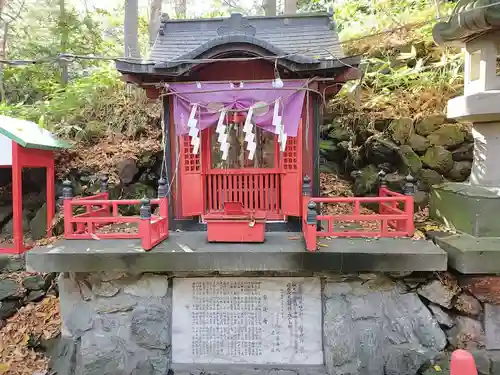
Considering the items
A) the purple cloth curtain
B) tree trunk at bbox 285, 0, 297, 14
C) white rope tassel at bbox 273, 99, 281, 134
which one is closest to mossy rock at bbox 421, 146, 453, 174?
the purple cloth curtain

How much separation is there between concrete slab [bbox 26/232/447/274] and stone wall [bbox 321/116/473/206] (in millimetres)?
3414

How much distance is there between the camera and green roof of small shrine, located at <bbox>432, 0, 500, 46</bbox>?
5613 millimetres

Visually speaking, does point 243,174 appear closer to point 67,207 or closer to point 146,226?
point 146,226

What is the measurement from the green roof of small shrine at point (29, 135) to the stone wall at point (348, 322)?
3278mm

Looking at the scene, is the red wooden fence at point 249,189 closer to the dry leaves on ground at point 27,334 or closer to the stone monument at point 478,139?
the stone monument at point 478,139

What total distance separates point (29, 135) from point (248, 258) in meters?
5.88

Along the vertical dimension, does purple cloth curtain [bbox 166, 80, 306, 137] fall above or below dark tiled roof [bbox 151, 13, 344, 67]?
below

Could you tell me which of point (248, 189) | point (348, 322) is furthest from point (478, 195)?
point (248, 189)

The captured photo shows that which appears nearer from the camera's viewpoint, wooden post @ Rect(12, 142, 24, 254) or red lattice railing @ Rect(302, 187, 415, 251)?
red lattice railing @ Rect(302, 187, 415, 251)

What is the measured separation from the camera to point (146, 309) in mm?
6160

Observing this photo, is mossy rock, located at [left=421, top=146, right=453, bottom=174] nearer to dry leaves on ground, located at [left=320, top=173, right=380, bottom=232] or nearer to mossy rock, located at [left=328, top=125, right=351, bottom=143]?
dry leaves on ground, located at [left=320, top=173, right=380, bottom=232]

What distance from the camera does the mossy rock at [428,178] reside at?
8930 millimetres

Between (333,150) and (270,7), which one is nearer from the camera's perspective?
(333,150)

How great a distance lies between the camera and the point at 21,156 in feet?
26.2
